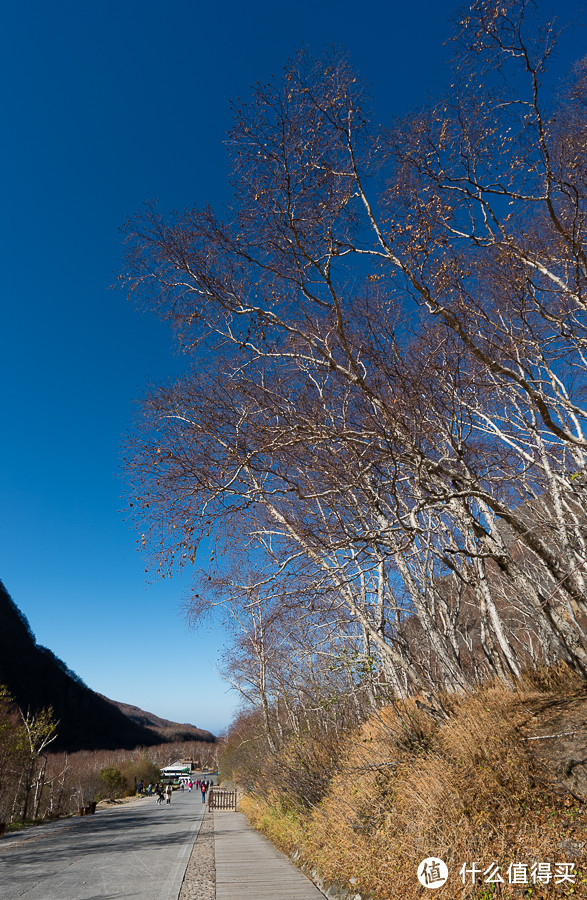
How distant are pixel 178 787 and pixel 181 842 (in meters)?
78.2

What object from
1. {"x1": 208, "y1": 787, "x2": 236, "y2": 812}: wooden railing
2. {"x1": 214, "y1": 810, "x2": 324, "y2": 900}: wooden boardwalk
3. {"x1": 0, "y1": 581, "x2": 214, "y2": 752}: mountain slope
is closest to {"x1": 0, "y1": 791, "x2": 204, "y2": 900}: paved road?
{"x1": 214, "y1": 810, "x2": 324, "y2": 900}: wooden boardwalk


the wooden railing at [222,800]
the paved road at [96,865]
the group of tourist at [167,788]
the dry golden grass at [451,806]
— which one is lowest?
the group of tourist at [167,788]

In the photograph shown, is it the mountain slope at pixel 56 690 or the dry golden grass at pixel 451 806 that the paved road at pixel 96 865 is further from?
the mountain slope at pixel 56 690

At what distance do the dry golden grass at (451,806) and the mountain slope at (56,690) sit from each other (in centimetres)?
8709

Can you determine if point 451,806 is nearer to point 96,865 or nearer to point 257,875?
point 257,875

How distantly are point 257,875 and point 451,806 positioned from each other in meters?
4.27

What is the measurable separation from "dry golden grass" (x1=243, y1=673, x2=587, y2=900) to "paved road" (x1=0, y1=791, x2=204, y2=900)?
269cm

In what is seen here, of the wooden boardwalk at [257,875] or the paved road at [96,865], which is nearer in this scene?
the wooden boardwalk at [257,875]

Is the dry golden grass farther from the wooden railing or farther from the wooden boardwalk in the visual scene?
the wooden railing

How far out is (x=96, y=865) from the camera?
927 cm

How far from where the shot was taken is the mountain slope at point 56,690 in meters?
81.6

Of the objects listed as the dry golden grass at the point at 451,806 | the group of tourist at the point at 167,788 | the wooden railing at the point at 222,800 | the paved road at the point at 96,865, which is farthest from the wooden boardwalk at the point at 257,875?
the group of tourist at the point at 167,788

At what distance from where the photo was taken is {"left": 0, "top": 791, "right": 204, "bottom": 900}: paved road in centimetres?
685

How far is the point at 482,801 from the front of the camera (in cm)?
418
